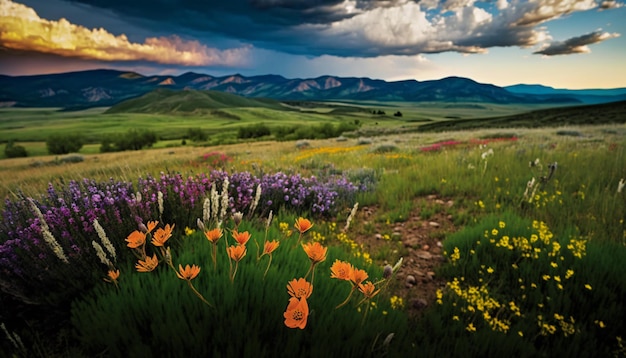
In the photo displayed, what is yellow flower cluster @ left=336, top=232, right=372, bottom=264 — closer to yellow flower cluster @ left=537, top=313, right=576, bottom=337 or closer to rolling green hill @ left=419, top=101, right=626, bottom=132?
yellow flower cluster @ left=537, top=313, right=576, bottom=337

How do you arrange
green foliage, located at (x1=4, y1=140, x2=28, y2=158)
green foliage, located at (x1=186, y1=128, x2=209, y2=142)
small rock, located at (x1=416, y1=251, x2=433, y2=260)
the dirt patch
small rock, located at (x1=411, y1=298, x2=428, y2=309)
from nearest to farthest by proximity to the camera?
small rock, located at (x1=411, y1=298, x2=428, y2=309) → the dirt patch → small rock, located at (x1=416, y1=251, x2=433, y2=260) → green foliage, located at (x1=4, y1=140, x2=28, y2=158) → green foliage, located at (x1=186, y1=128, x2=209, y2=142)

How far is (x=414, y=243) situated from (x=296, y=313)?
285 centimetres

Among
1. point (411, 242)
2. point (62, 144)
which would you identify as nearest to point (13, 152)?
point (62, 144)

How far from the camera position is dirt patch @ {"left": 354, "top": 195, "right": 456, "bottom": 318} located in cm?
279

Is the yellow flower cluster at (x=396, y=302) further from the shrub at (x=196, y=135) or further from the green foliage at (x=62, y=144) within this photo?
the green foliage at (x=62, y=144)

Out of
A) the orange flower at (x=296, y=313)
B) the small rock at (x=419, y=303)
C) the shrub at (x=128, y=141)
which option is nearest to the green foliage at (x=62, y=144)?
the shrub at (x=128, y=141)

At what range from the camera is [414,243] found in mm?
3773

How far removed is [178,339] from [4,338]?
4.86ft

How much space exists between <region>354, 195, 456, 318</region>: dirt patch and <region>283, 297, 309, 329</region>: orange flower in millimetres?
1488

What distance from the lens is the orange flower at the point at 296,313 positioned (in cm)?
117

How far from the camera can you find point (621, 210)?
12.3 ft

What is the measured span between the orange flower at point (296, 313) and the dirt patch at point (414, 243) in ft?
4.88

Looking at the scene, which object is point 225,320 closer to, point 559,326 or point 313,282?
point 313,282

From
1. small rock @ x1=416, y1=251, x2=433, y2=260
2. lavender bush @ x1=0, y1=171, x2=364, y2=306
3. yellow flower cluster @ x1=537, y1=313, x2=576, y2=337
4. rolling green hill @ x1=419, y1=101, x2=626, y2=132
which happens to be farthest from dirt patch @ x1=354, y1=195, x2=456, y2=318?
rolling green hill @ x1=419, y1=101, x2=626, y2=132
